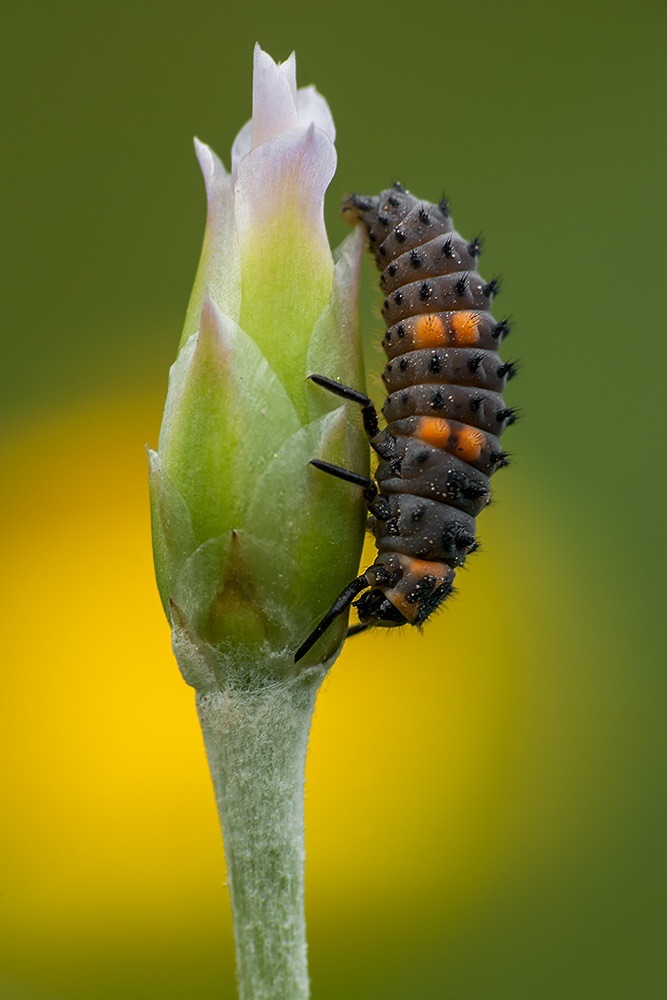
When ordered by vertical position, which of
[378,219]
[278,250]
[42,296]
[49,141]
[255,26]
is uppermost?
[255,26]

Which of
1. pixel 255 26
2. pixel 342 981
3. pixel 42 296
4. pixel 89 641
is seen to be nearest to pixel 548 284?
pixel 255 26

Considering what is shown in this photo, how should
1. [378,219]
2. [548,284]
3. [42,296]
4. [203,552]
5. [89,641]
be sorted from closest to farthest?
[203,552] → [378,219] → [89,641] → [42,296] → [548,284]

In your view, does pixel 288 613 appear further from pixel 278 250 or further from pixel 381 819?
pixel 381 819

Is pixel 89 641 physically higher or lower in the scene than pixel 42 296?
lower

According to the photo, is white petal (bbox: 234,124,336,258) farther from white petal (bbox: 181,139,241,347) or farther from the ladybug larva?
the ladybug larva

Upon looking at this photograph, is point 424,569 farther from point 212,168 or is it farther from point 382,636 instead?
point 382,636

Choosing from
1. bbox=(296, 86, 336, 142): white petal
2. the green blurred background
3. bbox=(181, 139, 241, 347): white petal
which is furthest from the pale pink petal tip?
the green blurred background

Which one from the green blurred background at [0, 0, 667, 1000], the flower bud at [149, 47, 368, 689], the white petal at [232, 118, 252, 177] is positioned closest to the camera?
the flower bud at [149, 47, 368, 689]
